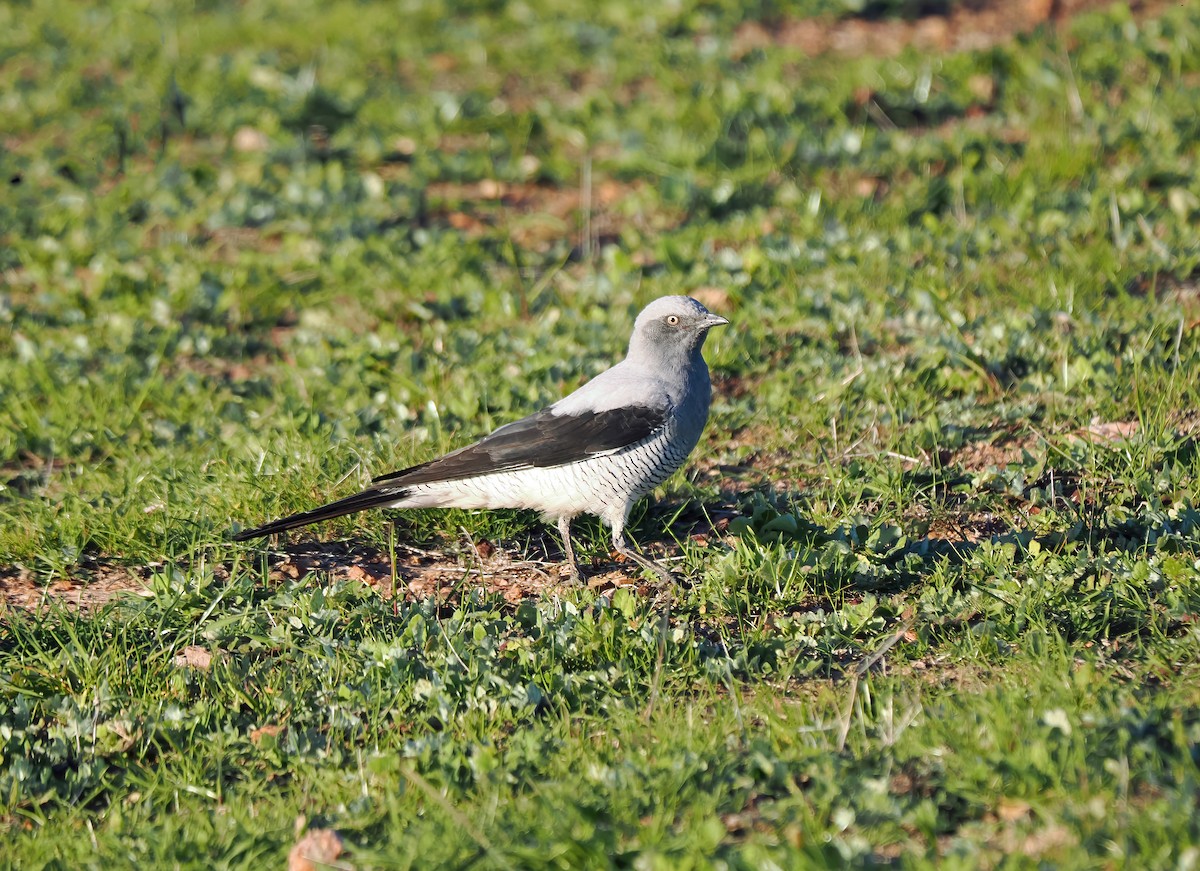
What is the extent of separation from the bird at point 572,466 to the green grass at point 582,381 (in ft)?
0.96

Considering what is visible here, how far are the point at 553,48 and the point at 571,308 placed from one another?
3580 mm

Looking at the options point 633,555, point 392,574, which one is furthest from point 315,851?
point 633,555

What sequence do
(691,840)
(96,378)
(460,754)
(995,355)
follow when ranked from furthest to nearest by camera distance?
1. (96,378)
2. (995,355)
3. (460,754)
4. (691,840)

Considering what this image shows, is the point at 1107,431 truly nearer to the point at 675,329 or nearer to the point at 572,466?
the point at 675,329

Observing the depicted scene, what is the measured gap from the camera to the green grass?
3592 millimetres

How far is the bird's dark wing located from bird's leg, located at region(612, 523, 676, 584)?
0.34 meters

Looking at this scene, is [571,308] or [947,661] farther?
[571,308]

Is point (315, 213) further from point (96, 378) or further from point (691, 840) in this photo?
point (691, 840)

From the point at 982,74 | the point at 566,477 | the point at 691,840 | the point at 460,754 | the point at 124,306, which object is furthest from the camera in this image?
the point at 982,74

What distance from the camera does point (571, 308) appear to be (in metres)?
7.24

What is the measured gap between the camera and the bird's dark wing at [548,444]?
16.7ft

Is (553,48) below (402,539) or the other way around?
the other way around

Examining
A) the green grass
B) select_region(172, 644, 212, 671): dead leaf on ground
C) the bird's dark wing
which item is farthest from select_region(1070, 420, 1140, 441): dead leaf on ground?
select_region(172, 644, 212, 671): dead leaf on ground

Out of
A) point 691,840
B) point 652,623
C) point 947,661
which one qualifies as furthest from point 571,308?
point 691,840
